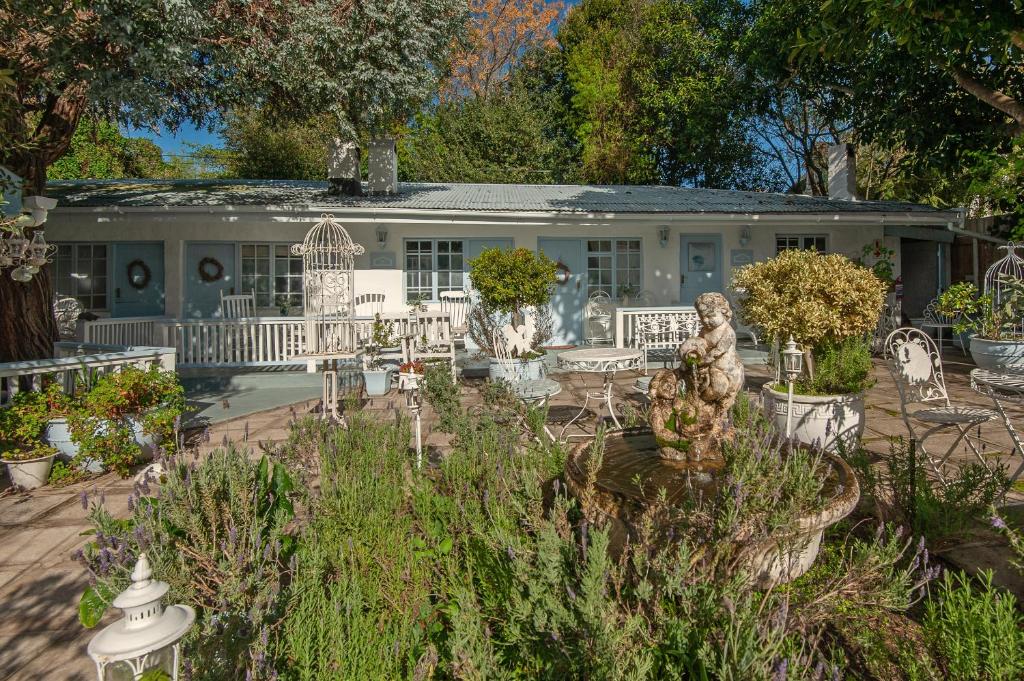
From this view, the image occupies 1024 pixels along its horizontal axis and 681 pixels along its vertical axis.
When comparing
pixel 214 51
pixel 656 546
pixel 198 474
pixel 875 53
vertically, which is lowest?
pixel 656 546

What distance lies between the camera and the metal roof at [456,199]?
1110cm

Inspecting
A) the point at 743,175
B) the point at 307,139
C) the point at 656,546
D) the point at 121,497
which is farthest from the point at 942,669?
the point at 307,139

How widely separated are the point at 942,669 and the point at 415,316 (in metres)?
7.71

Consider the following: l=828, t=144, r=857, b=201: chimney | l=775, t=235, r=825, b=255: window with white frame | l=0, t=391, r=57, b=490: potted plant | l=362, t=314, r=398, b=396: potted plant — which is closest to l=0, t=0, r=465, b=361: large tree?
l=0, t=391, r=57, b=490: potted plant

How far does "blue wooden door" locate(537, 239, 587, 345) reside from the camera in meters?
12.3

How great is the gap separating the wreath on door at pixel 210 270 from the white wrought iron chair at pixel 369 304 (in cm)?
306

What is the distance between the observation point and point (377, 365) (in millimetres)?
8508

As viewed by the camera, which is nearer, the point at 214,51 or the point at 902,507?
the point at 902,507

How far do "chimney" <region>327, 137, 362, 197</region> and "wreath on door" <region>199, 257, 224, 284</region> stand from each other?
287 cm

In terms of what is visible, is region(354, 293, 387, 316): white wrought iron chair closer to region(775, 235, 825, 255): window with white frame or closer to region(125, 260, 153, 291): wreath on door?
region(125, 260, 153, 291): wreath on door

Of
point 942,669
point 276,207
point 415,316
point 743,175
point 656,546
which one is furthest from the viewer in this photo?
point 743,175

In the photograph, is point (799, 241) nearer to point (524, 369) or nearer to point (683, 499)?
point (524, 369)

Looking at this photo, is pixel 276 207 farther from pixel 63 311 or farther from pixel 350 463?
pixel 350 463

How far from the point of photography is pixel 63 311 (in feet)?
31.6
